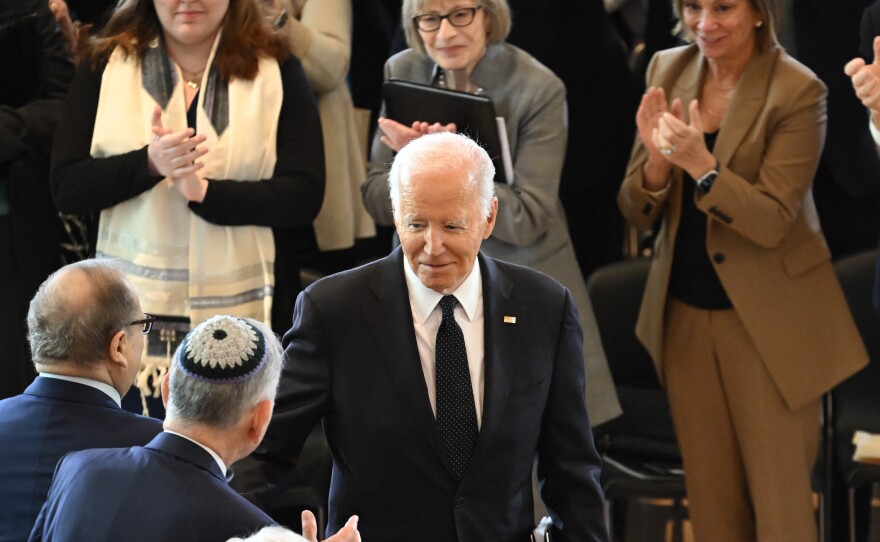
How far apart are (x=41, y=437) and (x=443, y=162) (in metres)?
1.04

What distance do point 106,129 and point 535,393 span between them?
6.08 feet

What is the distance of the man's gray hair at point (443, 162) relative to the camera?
309cm

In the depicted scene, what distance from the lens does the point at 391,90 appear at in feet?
14.8

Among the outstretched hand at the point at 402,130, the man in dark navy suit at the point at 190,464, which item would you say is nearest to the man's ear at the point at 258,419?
the man in dark navy suit at the point at 190,464

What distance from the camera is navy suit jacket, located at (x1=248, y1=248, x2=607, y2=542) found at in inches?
124

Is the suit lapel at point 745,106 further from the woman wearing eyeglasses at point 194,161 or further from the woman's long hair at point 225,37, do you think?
the woman's long hair at point 225,37

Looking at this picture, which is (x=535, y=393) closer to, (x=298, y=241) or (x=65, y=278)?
(x=65, y=278)

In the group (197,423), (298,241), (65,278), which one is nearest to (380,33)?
(298,241)

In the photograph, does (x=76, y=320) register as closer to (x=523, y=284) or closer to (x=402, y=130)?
(x=523, y=284)

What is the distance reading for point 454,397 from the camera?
3.18m

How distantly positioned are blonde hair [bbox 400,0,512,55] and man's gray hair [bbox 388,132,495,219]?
1564 mm

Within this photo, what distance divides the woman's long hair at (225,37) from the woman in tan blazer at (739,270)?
1252 millimetres

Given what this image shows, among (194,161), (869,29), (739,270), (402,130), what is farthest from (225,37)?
(869,29)

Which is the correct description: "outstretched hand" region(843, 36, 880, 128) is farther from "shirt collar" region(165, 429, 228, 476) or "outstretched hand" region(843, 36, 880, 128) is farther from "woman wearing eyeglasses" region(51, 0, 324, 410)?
"shirt collar" region(165, 429, 228, 476)
